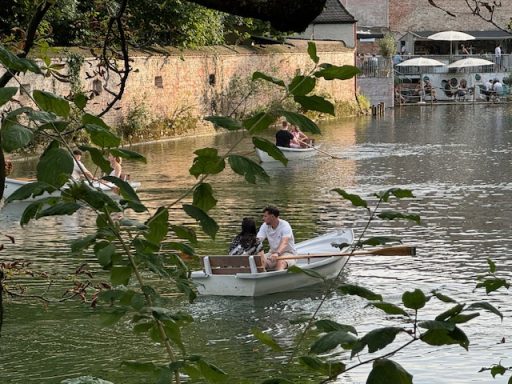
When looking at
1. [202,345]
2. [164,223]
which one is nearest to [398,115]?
[202,345]

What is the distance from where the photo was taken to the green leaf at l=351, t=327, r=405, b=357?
11.7 feet

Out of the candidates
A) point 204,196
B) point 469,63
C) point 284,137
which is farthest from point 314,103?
point 469,63

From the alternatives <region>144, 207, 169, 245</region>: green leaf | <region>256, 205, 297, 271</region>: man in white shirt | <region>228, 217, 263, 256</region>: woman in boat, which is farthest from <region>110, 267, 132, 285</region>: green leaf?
<region>256, 205, 297, 271</region>: man in white shirt

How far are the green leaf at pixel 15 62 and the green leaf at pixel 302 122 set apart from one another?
2.36 ft

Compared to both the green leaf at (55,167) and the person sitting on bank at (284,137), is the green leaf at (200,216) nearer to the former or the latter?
the green leaf at (55,167)

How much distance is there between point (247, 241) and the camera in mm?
15820

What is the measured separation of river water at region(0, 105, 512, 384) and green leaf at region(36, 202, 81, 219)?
0.60 metres

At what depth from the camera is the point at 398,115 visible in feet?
172

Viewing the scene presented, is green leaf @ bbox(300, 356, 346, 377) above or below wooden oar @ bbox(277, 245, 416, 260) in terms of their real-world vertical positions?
above

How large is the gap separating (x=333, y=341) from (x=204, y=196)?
2.31 feet

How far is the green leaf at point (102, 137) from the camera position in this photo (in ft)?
12.7

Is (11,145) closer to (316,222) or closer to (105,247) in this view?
(105,247)

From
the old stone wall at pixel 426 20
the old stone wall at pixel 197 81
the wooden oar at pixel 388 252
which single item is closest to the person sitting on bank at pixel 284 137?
the old stone wall at pixel 197 81

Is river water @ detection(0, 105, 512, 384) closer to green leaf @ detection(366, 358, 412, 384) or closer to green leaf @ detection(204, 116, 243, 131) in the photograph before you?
green leaf @ detection(204, 116, 243, 131)
